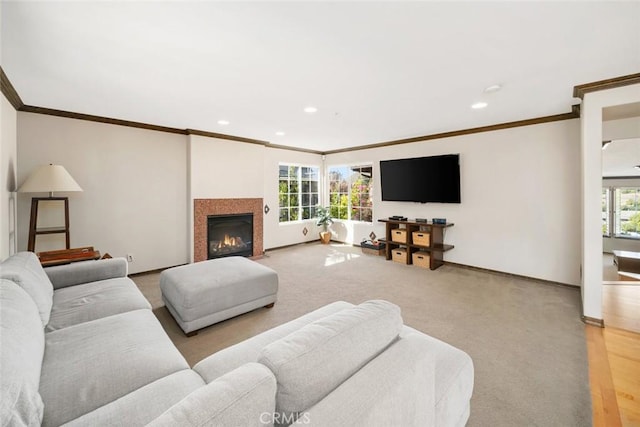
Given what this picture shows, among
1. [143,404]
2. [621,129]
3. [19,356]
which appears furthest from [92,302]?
[621,129]

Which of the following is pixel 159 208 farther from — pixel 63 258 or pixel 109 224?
pixel 63 258

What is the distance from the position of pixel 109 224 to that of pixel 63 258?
39.4 inches

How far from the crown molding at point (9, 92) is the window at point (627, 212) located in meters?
12.2

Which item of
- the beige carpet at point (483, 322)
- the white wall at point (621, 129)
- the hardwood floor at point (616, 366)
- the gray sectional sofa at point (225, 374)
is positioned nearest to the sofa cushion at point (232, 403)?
the gray sectional sofa at point (225, 374)

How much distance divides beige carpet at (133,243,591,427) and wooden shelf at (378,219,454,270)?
9.7 inches

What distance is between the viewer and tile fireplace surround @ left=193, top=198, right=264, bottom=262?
470 cm

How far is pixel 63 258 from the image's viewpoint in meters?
3.03

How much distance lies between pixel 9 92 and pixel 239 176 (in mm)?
3057

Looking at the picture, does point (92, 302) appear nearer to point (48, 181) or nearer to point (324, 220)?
point (48, 181)

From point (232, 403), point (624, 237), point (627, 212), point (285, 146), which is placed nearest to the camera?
point (232, 403)

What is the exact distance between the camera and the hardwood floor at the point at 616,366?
1.68 m

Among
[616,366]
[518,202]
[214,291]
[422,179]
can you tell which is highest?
[422,179]

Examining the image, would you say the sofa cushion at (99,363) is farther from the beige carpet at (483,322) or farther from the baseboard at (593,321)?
the baseboard at (593,321)

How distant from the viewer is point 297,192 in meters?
6.74
